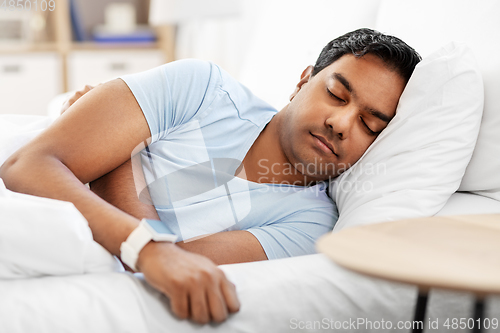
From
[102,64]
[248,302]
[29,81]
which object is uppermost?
[248,302]

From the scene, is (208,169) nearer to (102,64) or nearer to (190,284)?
(190,284)

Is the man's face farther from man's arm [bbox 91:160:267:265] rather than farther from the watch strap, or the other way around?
the watch strap

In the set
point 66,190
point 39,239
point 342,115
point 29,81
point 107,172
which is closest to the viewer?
point 39,239

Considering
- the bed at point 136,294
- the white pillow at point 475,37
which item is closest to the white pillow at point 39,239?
the bed at point 136,294

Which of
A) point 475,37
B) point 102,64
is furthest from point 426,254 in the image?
point 102,64

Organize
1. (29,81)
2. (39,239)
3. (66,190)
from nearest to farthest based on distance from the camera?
(39,239), (66,190), (29,81)

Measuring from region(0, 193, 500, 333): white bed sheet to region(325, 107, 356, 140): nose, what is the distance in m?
0.33

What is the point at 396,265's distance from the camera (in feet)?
1.54

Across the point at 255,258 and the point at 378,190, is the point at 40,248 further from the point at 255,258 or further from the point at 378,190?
the point at 378,190

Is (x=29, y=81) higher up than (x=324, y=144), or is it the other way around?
(x=324, y=144)

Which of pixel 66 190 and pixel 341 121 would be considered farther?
pixel 341 121

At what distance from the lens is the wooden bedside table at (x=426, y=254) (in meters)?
0.44

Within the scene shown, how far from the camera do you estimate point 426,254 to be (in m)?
0.52

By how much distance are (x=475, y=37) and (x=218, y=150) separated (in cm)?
61
